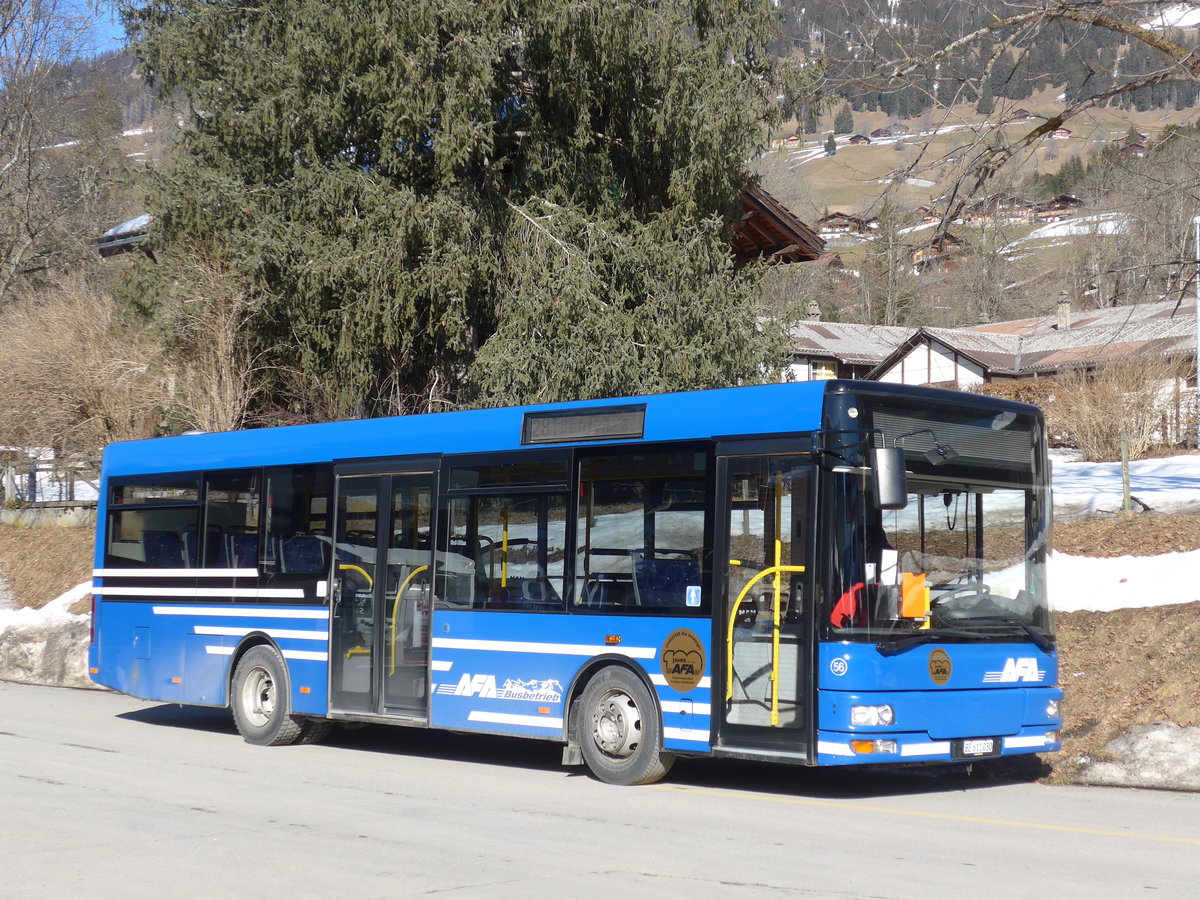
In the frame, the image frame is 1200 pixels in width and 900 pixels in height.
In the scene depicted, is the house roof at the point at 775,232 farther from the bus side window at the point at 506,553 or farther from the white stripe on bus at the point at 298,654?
the bus side window at the point at 506,553

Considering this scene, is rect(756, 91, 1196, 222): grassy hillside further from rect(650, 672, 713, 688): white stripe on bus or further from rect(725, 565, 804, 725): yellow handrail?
rect(650, 672, 713, 688): white stripe on bus

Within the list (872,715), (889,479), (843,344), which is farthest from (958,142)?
(843,344)

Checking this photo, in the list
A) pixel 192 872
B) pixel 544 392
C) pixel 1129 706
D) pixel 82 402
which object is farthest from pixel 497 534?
pixel 82 402

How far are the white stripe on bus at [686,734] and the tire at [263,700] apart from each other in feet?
15.2

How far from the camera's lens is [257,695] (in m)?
13.3

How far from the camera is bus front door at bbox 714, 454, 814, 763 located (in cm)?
914

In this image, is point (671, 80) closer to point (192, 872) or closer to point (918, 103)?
point (918, 103)

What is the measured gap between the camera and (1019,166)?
13.2 m

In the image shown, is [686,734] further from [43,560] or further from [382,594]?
[43,560]

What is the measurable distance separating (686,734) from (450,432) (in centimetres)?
362

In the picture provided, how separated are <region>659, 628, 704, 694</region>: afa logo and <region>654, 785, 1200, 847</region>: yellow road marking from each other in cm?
90

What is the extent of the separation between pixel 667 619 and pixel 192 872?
4.04m

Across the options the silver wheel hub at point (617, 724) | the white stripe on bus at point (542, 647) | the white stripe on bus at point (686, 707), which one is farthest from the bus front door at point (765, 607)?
the silver wheel hub at point (617, 724)

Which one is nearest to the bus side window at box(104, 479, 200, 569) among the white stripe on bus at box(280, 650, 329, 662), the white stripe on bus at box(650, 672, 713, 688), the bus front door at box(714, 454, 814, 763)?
the white stripe on bus at box(280, 650, 329, 662)
